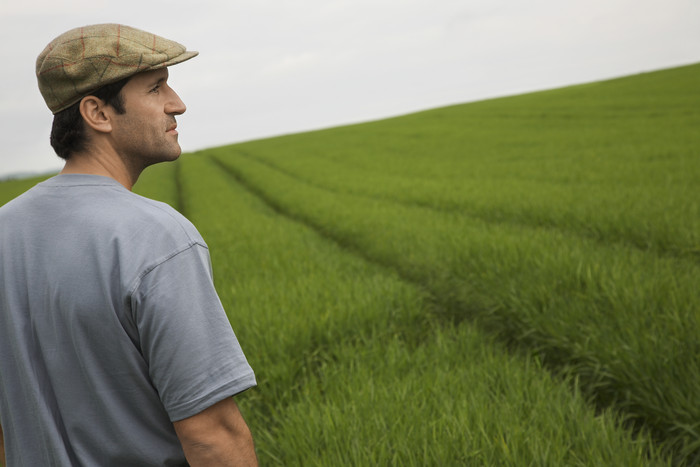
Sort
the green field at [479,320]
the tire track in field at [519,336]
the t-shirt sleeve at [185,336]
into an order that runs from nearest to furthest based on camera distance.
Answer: the t-shirt sleeve at [185,336] < the green field at [479,320] < the tire track in field at [519,336]

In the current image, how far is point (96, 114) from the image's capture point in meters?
1.11

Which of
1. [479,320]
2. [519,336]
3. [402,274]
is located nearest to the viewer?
[519,336]

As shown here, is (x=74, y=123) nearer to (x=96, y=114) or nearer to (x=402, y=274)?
(x=96, y=114)

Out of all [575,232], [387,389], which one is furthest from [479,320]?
[575,232]

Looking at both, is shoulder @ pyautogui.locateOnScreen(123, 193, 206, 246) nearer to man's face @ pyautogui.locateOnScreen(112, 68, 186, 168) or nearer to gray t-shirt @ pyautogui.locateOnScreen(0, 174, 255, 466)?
gray t-shirt @ pyautogui.locateOnScreen(0, 174, 255, 466)

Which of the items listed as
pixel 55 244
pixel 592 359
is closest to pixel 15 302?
pixel 55 244

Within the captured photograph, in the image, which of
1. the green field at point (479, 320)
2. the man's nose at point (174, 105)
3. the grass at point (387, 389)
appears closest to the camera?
the man's nose at point (174, 105)

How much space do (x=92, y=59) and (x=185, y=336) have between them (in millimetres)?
608

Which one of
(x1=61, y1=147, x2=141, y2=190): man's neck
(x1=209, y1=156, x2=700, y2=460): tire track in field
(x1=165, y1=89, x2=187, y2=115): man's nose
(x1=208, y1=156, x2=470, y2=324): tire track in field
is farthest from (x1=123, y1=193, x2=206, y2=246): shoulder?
(x1=208, y1=156, x2=470, y2=324): tire track in field

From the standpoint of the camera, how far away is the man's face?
112 centimetres

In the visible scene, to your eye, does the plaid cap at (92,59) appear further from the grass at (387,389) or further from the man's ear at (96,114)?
the grass at (387,389)

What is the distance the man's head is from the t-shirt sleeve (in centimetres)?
41

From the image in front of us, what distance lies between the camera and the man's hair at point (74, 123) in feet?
3.61

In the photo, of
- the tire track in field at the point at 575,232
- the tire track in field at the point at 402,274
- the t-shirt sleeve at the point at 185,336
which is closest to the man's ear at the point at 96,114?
the t-shirt sleeve at the point at 185,336
